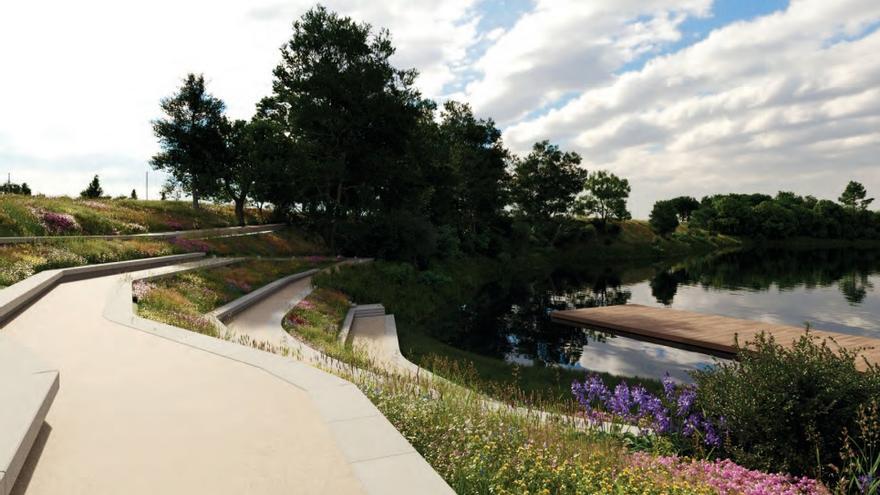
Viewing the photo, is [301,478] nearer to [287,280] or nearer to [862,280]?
[287,280]

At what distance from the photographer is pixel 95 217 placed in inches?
1033

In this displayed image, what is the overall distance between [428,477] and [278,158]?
36117mm

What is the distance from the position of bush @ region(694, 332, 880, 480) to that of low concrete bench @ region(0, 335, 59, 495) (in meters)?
7.07

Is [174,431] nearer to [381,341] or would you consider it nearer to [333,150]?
[381,341]

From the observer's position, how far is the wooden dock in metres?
16.3

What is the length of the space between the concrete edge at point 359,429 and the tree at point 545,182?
59.3 meters

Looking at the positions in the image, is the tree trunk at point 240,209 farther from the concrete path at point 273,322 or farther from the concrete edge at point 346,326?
the concrete edge at point 346,326

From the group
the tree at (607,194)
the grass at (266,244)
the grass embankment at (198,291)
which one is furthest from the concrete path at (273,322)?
the tree at (607,194)

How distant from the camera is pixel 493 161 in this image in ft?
191

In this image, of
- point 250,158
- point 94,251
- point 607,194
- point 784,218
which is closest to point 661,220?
point 607,194

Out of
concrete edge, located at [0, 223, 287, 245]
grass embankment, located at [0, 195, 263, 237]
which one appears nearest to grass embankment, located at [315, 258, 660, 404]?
concrete edge, located at [0, 223, 287, 245]

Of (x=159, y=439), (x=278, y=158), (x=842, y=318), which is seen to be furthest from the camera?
(x=278, y=158)

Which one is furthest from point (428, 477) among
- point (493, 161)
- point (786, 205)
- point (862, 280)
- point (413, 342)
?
point (786, 205)

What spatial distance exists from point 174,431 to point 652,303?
27865 millimetres
